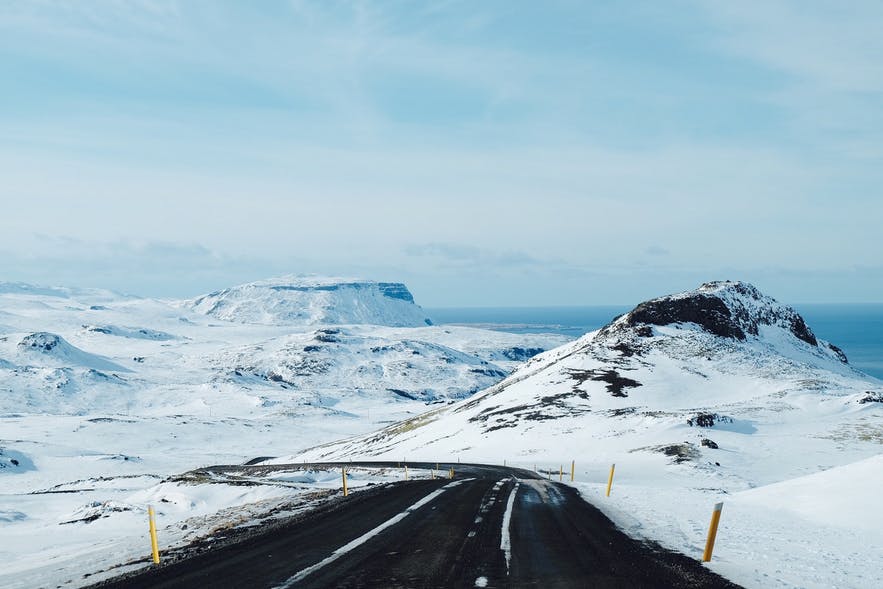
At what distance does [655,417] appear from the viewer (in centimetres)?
7712

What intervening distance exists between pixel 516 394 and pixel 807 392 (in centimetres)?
4403

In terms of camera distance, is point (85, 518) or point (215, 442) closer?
point (85, 518)

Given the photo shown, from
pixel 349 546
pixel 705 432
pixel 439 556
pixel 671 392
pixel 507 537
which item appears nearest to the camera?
pixel 439 556

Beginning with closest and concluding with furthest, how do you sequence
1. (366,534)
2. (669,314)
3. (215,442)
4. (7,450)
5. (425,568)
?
(425,568) < (366,534) < (7,450) < (669,314) < (215,442)

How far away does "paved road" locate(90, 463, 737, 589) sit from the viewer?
40.1 ft

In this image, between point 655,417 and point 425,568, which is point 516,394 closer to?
point 655,417

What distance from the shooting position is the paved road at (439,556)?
1223 centimetres

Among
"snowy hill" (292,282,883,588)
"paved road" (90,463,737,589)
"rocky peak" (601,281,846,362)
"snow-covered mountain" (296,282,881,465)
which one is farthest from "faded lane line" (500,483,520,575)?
"rocky peak" (601,281,846,362)

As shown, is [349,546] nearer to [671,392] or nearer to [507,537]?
[507,537]

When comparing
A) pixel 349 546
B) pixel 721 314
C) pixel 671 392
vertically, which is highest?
pixel 721 314

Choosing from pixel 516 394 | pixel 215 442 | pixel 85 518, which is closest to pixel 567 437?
pixel 516 394

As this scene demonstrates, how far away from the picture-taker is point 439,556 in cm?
1400

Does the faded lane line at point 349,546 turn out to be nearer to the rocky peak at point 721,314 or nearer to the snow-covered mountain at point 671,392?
the snow-covered mountain at point 671,392

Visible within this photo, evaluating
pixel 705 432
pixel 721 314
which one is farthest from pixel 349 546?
pixel 721 314
